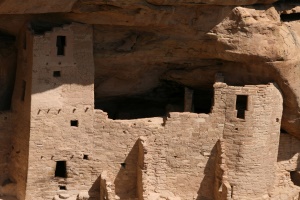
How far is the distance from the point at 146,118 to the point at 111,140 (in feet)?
3.55

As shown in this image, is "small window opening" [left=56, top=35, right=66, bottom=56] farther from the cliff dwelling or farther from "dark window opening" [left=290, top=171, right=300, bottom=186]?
"dark window opening" [left=290, top=171, right=300, bottom=186]

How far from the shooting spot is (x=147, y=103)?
823 inches

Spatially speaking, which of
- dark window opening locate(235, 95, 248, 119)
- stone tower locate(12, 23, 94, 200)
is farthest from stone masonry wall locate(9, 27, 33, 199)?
dark window opening locate(235, 95, 248, 119)

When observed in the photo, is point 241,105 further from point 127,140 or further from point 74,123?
point 74,123

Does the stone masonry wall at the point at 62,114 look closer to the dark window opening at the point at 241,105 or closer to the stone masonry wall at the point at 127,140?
the stone masonry wall at the point at 127,140

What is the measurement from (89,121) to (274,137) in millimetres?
4415

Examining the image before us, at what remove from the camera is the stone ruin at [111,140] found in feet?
59.8

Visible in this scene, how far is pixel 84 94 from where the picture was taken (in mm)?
18469

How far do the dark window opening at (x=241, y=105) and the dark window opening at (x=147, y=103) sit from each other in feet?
Result: 5.38

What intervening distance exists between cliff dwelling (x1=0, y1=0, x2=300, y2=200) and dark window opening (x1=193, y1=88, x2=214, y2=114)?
1.00 m

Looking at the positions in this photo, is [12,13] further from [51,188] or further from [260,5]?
[260,5]

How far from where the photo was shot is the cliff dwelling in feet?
59.3

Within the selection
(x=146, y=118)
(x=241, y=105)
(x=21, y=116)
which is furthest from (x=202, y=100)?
(x=21, y=116)

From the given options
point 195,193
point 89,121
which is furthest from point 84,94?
point 195,193
